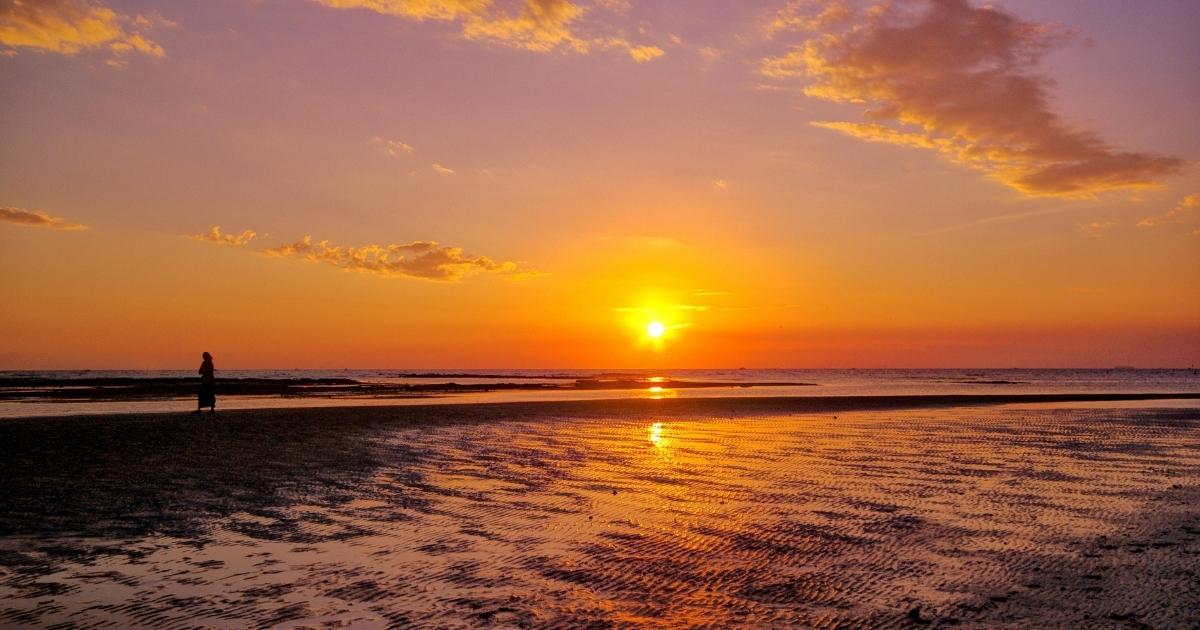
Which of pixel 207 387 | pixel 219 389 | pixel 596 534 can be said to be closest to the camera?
pixel 596 534

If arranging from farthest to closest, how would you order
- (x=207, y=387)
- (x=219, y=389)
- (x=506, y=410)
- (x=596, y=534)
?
(x=219, y=389), (x=506, y=410), (x=207, y=387), (x=596, y=534)

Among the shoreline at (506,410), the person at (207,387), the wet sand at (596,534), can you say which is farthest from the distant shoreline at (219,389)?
the wet sand at (596,534)

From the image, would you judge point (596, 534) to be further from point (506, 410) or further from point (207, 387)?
point (506, 410)

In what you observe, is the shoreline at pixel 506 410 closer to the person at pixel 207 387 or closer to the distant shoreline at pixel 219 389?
the person at pixel 207 387

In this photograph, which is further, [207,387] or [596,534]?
[207,387]

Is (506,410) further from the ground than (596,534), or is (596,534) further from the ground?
(596,534)

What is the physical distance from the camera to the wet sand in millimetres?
6949

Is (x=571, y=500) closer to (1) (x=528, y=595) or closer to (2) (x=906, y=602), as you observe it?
(1) (x=528, y=595)

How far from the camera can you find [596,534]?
10.0m

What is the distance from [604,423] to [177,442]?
1579 centimetres

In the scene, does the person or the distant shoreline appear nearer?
the person

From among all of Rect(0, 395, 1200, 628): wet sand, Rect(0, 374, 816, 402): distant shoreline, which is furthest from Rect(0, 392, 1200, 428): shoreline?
Rect(0, 374, 816, 402): distant shoreline

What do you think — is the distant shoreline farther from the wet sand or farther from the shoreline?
the wet sand

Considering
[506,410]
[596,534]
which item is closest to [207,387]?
[506,410]
